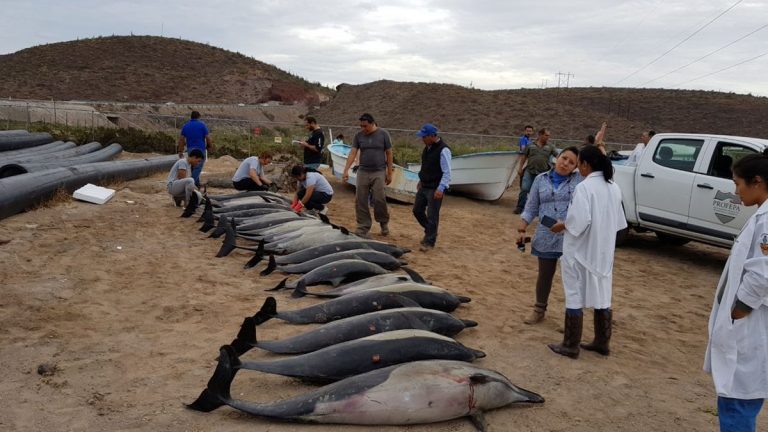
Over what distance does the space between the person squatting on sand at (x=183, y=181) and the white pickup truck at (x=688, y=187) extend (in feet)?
25.3

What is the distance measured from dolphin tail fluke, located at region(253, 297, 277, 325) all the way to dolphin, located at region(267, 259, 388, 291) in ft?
4.40

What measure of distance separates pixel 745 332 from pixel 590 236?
193 cm

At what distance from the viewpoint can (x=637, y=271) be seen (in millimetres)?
9430

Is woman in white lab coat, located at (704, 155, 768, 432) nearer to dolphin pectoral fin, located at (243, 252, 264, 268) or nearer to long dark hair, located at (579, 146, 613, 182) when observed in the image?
long dark hair, located at (579, 146, 613, 182)

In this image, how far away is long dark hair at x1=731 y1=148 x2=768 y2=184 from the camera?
3.12 metres

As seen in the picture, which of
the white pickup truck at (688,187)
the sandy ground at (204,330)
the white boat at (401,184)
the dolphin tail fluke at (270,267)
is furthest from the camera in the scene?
the white boat at (401,184)

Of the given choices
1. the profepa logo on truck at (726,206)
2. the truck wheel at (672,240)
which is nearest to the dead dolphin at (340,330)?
the profepa logo on truck at (726,206)

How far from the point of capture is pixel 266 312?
5.43 meters

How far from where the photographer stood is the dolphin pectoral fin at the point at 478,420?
3.90 m

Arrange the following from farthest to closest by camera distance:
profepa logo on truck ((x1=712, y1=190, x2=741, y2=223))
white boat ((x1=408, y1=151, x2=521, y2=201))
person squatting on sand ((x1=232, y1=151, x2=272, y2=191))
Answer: white boat ((x1=408, y1=151, x2=521, y2=201))
person squatting on sand ((x1=232, y1=151, x2=272, y2=191))
profepa logo on truck ((x1=712, y1=190, x2=741, y2=223))

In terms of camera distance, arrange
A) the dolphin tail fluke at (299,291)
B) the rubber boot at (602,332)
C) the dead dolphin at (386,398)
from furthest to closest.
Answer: the dolphin tail fluke at (299,291), the rubber boot at (602,332), the dead dolphin at (386,398)

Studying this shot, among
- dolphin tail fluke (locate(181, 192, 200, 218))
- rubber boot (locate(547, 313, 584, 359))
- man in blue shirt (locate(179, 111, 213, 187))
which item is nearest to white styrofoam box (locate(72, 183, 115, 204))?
man in blue shirt (locate(179, 111, 213, 187))

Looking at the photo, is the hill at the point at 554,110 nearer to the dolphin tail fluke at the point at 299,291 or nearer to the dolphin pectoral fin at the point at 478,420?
the dolphin tail fluke at the point at 299,291

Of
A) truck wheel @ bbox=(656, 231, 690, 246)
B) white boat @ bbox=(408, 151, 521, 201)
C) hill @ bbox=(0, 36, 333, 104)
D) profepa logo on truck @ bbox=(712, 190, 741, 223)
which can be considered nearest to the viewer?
profepa logo on truck @ bbox=(712, 190, 741, 223)
